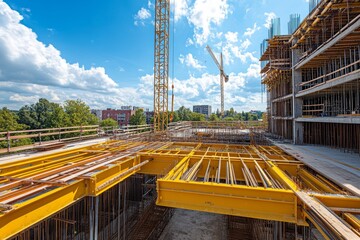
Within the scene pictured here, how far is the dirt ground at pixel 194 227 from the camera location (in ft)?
31.9

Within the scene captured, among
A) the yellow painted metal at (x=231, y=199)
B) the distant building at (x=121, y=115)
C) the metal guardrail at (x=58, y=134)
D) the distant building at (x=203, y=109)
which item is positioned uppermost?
the distant building at (x=203, y=109)

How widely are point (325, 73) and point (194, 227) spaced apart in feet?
47.0

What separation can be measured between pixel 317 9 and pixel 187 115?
272 feet

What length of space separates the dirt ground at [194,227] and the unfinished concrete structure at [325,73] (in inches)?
341

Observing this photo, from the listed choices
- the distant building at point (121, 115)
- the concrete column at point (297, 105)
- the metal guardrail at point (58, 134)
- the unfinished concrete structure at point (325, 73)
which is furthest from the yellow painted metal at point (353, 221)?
the distant building at point (121, 115)

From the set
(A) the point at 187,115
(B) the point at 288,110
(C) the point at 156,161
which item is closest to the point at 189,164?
(C) the point at 156,161

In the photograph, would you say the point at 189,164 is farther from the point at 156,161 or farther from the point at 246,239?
the point at 246,239

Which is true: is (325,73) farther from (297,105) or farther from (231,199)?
(231,199)

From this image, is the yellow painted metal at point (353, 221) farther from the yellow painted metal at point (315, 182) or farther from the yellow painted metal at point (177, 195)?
the yellow painted metal at point (315, 182)

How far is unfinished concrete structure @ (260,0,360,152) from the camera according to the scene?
9.20 meters

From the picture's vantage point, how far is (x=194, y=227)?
10.6 metres

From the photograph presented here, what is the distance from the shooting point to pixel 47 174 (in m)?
5.86

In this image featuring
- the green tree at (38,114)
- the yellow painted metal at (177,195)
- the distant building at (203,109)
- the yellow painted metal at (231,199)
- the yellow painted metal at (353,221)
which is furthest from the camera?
the distant building at (203,109)

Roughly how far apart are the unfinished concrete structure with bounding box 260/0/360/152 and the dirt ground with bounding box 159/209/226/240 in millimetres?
8671
